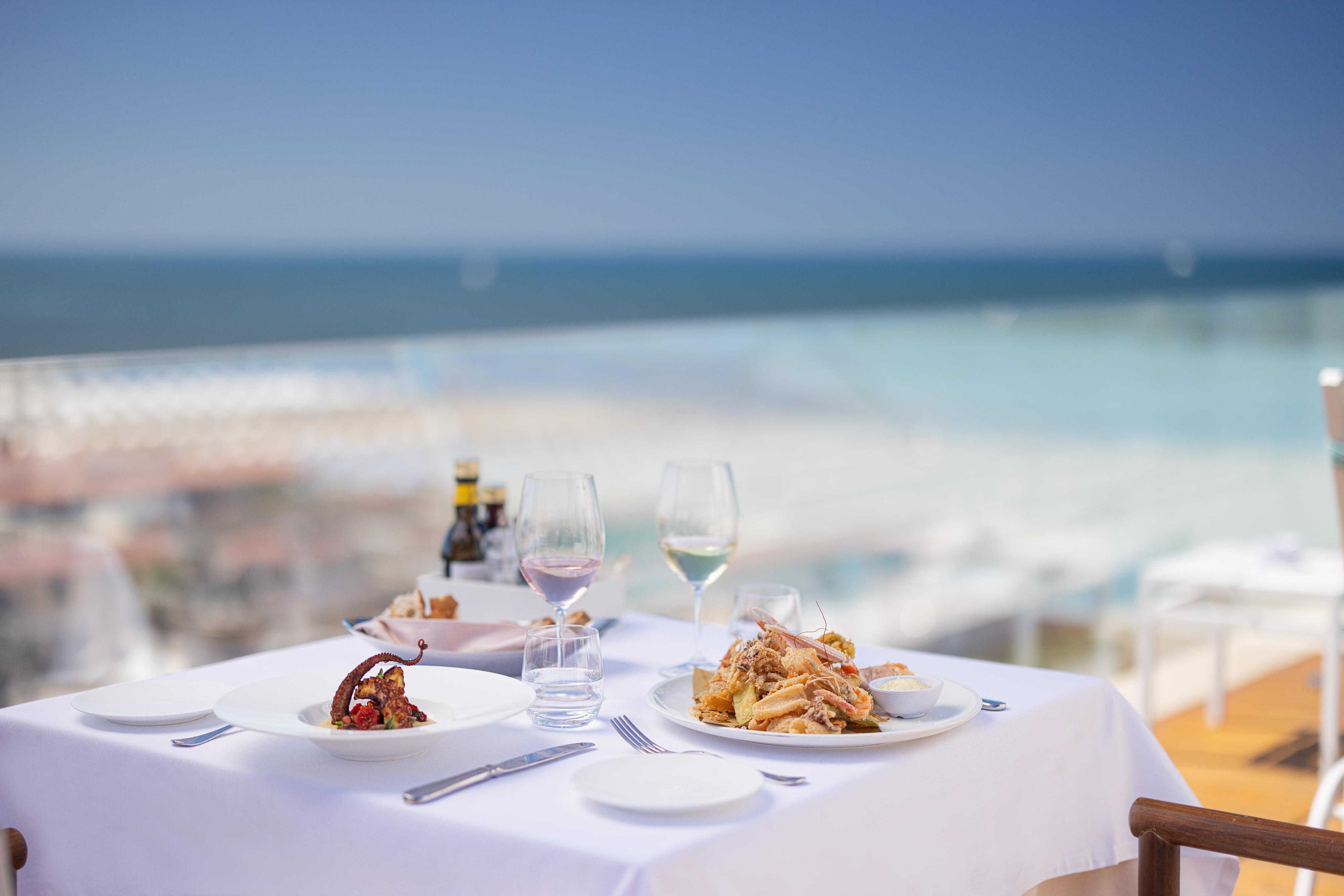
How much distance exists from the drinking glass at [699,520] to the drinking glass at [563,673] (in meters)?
0.17

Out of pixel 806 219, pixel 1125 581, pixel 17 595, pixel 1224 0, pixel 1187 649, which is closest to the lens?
pixel 17 595

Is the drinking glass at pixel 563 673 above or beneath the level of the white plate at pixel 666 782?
above

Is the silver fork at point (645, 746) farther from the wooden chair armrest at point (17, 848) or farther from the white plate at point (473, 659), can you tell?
the wooden chair armrest at point (17, 848)

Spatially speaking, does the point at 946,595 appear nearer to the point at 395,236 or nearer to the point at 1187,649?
the point at 1187,649

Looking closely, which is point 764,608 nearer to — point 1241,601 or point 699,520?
point 699,520

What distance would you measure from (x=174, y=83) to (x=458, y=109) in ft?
7.66

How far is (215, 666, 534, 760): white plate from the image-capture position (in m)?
0.79

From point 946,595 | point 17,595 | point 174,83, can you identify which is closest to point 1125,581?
point 946,595

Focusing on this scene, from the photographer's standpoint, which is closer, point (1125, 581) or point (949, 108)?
point (1125, 581)

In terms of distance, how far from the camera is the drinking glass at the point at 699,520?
107 cm

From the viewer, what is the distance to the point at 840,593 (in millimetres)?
5586

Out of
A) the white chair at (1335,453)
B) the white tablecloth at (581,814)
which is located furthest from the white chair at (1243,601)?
the white tablecloth at (581,814)

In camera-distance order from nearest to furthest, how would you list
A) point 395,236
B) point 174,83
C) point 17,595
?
1. point 17,595
2. point 174,83
3. point 395,236

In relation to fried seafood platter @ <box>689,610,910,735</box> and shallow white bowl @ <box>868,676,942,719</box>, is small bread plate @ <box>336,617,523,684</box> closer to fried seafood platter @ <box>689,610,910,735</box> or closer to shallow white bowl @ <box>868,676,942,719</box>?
fried seafood platter @ <box>689,610,910,735</box>
